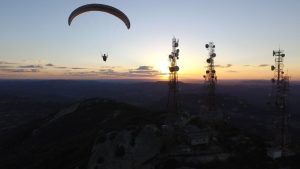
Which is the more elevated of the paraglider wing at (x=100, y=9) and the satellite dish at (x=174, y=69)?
the paraglider wing at (x=100, y=9)

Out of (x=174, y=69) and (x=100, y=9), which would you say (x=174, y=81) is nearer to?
(x=174, y=69)

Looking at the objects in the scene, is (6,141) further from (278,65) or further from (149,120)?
(278,65)

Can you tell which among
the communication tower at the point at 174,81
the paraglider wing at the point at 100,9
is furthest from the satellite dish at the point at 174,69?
the paraglider wing at the point at 100,9

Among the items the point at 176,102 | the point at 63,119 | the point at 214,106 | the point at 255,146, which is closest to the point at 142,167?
the point at 176,102

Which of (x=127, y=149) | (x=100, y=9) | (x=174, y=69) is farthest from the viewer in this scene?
(x=174, y=69)

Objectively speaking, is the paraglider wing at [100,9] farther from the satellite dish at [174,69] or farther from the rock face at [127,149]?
the satellite dish at [174,69]

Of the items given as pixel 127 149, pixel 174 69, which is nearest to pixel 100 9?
pixel 174 69

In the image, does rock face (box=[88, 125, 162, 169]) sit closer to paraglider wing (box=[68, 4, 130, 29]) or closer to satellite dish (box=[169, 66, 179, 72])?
satellite dish (box=[169, 66, 179, 72])

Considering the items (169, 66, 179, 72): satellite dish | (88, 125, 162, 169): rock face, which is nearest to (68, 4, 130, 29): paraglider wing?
(88, 125, 162, 169): rock face
